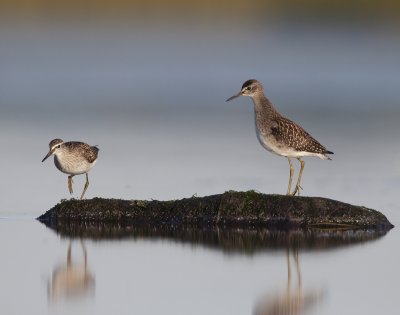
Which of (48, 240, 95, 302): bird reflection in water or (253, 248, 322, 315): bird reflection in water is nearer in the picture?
(253, 248, 322, 315): bird reflection in water

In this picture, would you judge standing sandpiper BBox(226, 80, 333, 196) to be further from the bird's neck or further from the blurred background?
the blurred background

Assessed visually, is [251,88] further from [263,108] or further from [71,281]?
[71,281]

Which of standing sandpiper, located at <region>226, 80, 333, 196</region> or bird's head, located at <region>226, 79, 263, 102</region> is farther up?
bird's head, located at <region>226, 79, 263, 102</region>

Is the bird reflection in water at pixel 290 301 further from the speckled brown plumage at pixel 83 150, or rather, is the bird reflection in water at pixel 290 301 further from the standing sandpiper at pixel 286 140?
the speckled brown plumage at pixel 83 150

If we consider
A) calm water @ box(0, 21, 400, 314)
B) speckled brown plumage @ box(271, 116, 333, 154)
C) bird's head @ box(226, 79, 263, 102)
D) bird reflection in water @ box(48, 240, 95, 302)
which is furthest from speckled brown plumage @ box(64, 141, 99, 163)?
bird reflection in water @ box(48, 240, 95, 302)

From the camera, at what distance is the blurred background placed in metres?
15.7

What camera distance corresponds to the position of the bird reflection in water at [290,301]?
9445 millimetres

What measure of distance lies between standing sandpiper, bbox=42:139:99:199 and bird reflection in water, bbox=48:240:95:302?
3.19 metres

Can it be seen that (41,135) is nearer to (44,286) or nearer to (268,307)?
(44,286)

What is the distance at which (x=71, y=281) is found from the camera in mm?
10625

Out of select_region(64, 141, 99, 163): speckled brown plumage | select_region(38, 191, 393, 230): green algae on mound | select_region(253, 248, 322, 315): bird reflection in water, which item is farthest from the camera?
select_region(64, 141, 99, 163): speckled brown plumage

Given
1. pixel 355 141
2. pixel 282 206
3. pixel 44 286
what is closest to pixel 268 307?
pixel 44 286

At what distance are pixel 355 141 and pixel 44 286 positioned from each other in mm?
9966

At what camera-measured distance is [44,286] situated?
33.7ft
